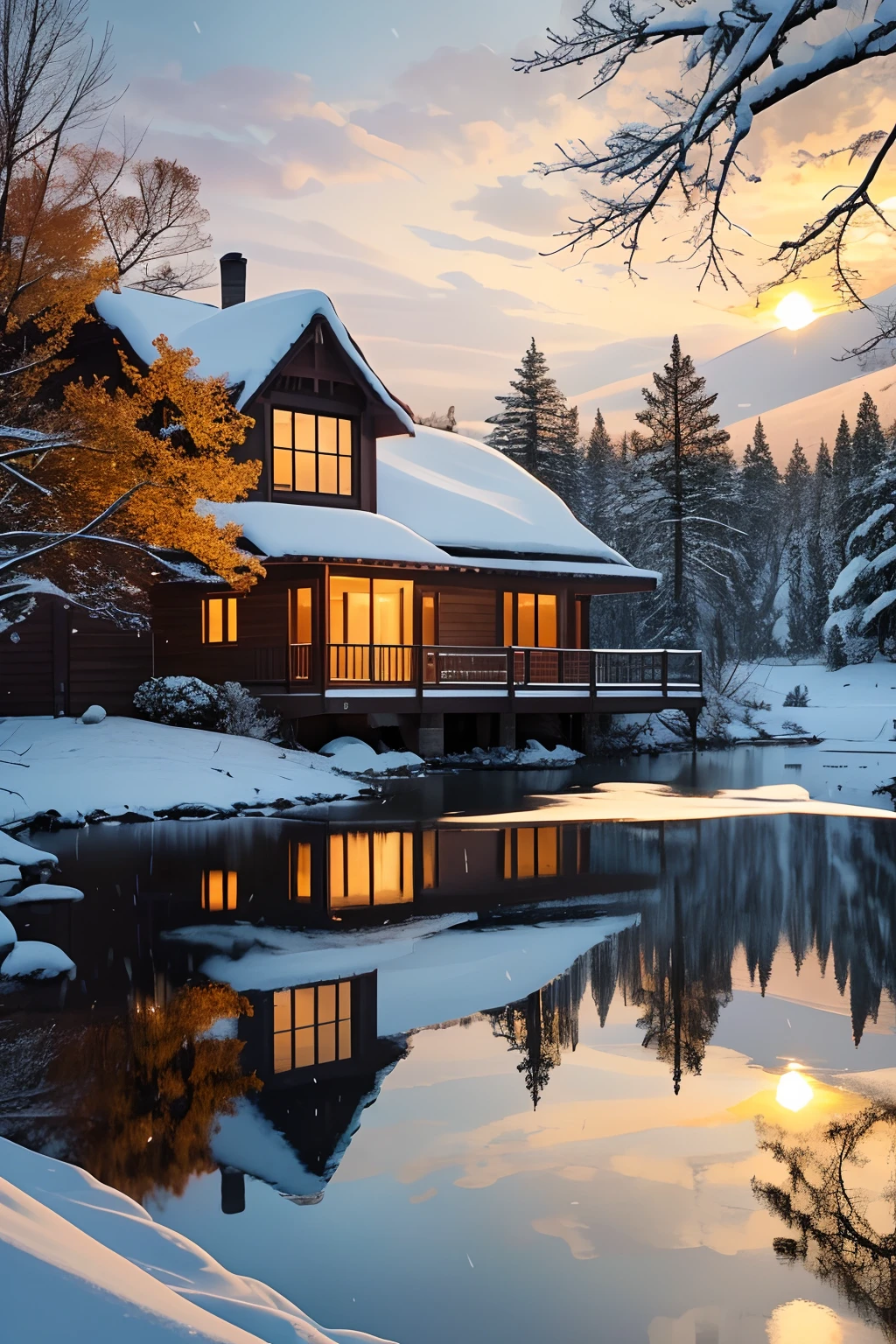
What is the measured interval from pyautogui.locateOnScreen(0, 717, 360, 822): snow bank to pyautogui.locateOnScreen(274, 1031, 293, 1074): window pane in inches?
424

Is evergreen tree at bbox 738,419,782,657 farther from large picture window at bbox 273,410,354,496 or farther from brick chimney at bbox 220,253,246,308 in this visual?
large picture window at bbox 273,410,354,496

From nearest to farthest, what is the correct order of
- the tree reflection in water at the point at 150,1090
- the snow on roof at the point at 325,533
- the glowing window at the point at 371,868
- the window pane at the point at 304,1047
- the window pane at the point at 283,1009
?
the tree reflection in water at the point at 150,1090 → the window pane at the point at 304,1047 → the window pane at the point at 283,1009 → the glowing window at the point at 371,868 → the snow on roof at the point at 325,533

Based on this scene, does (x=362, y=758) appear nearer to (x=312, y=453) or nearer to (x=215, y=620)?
(x=215, y=620)

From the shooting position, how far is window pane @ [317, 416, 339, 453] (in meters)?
30.2

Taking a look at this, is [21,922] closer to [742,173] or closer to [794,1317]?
[794,1317]

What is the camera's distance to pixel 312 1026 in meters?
7.62

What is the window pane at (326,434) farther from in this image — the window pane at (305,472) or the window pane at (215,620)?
the window pane at (215,620)

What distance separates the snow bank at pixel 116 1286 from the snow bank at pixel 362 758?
2134cm

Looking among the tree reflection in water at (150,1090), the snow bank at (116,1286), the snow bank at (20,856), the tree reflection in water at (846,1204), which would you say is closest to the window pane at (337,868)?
the snow bank at (20,856)

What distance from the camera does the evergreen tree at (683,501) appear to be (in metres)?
51.2

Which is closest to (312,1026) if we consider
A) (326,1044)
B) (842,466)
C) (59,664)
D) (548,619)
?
(326,1044)

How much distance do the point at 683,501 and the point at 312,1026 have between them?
4582cm

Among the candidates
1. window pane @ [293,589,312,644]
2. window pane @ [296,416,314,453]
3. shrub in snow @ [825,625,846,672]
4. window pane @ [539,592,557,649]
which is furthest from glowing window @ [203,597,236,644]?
shrub in snow @ [825,625,846,672]

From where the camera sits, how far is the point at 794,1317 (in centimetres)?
414
